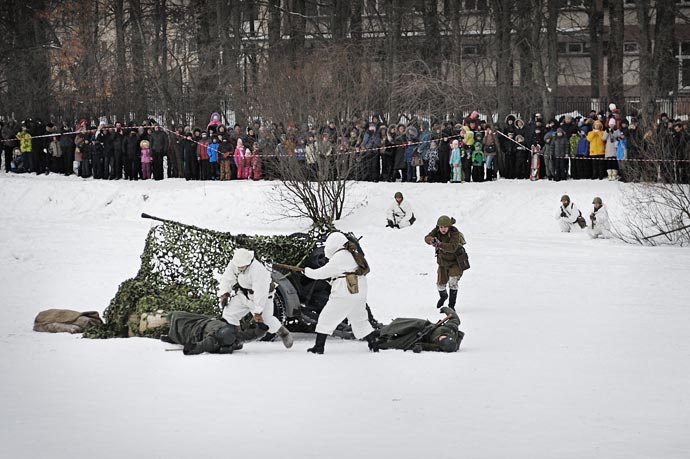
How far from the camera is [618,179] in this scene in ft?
103

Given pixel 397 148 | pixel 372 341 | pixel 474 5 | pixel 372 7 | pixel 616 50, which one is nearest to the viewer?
pixel 372 341

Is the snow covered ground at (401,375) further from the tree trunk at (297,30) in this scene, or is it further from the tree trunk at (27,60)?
the tree trunk at (27,60)

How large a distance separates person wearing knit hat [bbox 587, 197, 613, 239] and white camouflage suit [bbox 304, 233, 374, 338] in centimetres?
1271

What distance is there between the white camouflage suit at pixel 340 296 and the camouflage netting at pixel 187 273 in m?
1.10

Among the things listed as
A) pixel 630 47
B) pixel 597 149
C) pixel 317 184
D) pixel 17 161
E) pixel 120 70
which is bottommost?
pixel 317 184

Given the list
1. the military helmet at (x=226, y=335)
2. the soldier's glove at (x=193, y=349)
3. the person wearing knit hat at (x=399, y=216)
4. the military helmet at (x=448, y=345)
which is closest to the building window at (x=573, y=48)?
the person wearing knit hat at (x=399, y=216)

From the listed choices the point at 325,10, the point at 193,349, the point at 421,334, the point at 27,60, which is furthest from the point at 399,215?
the point at 27,60

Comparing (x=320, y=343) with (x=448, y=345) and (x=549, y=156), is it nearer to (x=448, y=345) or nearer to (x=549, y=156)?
(x=448, y=345)

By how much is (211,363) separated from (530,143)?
1932cm

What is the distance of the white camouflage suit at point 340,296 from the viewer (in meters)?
15.4

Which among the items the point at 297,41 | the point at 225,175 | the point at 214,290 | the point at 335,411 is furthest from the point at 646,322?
the point at 297,41

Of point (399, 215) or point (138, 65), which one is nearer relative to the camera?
point (399, 215)

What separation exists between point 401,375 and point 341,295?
1.62 meters

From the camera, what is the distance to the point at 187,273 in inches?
672
